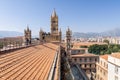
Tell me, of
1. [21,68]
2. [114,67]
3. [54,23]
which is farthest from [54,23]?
[21,68]

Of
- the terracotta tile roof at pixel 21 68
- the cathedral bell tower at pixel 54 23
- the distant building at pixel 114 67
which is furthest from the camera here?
the cathedral bell tower at pixel 54 23

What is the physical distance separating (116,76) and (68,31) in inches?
747

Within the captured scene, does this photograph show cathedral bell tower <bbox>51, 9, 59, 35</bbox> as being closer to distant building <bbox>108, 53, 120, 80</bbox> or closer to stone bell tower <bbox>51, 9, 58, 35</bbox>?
stone bell tower <bbox>51, 9, 58, 35</bbox>

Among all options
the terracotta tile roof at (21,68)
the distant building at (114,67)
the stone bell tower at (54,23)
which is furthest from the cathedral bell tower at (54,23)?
the terracotta tile roof at (21,68)

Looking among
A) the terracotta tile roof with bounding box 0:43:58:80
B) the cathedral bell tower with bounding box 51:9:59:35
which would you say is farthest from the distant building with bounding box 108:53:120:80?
the cathedral bell tower with bounding box 51:9:59:35

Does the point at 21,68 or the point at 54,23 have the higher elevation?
the point at 54,23

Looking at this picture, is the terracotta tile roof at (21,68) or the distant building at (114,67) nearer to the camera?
the terracotta tile roof at (21,68)

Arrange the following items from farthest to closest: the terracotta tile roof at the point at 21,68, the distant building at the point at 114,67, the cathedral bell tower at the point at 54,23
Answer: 1. the cathedral bell tower at the point at 54,23
2. the distant building at the point at 114,67
3. the terracotta tile roof at the point at 21,68

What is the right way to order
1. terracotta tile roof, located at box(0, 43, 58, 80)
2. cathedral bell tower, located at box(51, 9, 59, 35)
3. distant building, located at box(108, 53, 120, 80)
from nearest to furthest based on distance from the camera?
terracotta tile roof, located at box(0, 43, 58, 80) < distant building, located at box(108, 53, 120, 80) < cathedral bell tower, located at box(51, 9, 59, 35)

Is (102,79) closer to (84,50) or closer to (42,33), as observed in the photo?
(42,33)

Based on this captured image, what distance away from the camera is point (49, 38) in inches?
1634

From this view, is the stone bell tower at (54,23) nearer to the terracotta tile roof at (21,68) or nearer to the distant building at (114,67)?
the distant building at (114,67)

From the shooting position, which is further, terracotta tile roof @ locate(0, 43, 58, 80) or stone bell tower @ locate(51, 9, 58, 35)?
stone bell tower @ locate(51, 9, 58, 35)

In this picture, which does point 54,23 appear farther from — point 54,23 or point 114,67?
point 114,67
